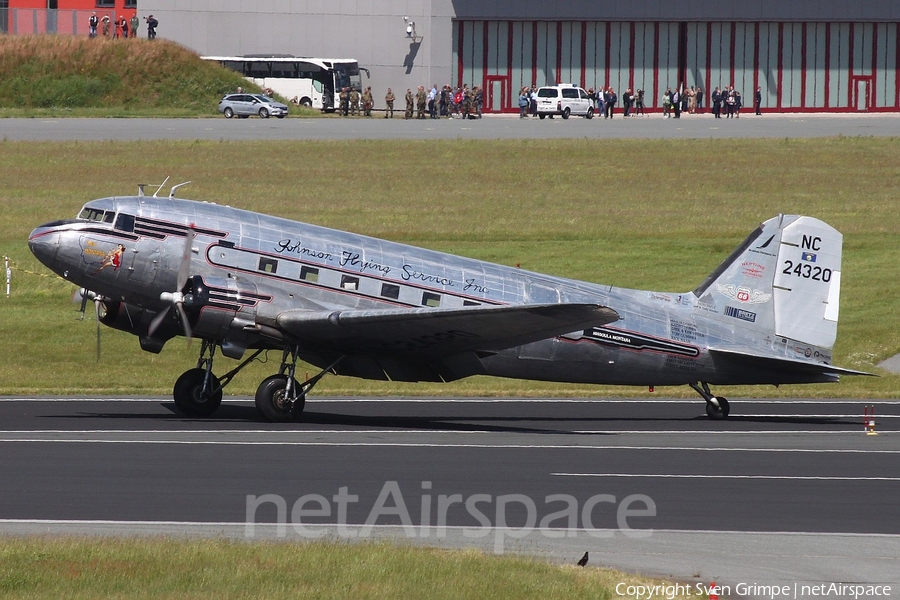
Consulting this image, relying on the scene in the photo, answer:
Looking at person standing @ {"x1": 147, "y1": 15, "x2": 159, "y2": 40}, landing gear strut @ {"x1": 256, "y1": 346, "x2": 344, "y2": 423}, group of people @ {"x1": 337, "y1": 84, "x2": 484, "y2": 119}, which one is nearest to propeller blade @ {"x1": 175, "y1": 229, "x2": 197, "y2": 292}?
landing gear strut @ {"x1": 256, "y1": 346, "x2": 344, "y2": 423}

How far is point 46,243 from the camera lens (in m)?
24.4

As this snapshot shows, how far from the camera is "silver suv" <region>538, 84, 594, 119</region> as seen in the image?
86.8 m

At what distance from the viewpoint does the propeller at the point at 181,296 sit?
79.2ft

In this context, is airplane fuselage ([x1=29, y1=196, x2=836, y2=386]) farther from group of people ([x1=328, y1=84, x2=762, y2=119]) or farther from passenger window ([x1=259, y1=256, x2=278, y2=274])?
group of people ([x1=328, y1=84, x2=762, y2=119])

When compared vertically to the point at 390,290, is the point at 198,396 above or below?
below

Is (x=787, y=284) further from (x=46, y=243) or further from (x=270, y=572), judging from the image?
(x=270, y=572)

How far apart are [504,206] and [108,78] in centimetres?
4108

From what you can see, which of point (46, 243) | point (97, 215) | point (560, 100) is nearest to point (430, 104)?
point (560, 100)

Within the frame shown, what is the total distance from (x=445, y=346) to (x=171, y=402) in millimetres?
7657

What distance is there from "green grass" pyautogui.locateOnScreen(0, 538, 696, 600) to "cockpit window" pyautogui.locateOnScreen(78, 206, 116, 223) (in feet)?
35.9

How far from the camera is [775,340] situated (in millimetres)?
27969

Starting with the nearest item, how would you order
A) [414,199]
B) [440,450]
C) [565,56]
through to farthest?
[440,450] → [414,199] → [565,56]

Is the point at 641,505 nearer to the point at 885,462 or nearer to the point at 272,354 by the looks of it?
the point at 885,462

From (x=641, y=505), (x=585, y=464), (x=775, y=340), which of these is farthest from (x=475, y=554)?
(x=775, y=340)
